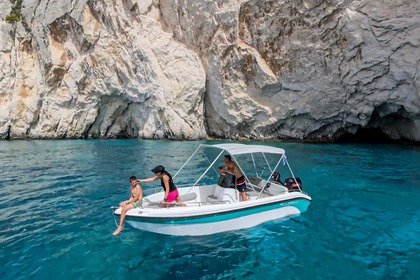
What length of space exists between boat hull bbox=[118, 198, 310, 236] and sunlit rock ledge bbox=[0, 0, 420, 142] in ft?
71.8

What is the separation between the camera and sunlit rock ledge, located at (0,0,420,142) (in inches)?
1077

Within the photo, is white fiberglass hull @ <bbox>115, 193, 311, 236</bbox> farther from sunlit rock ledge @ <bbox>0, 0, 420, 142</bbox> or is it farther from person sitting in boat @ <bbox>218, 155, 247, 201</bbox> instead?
sunlit rock ledge @ <bbox>0, 0, 420, 142</bbox>

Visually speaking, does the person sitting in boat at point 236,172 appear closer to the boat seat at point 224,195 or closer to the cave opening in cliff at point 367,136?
the boat seat at point 224,195

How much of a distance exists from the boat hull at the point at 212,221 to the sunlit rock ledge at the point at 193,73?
21.9 m

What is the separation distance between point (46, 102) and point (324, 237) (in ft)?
117

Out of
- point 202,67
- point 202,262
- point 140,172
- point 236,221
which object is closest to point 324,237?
point 236,221

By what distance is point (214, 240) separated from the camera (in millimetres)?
7965

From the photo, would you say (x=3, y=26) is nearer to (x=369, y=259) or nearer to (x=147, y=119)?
(x=147, y=119)

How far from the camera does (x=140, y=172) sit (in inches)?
641

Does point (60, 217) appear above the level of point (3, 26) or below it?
below

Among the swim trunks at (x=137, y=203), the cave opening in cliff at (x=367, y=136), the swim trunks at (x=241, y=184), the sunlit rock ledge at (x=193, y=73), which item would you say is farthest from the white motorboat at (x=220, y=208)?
the cave opening in cliff at (x=367, y=136)

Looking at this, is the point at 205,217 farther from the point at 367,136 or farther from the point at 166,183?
the point at 367,136

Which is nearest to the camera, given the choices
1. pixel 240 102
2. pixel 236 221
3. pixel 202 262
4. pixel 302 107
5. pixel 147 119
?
pixel 202 262

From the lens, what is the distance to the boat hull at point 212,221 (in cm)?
787
